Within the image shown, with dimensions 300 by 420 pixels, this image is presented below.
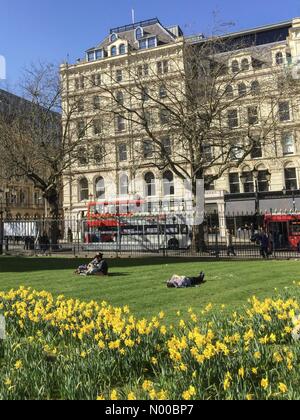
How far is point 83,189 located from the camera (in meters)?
58.9

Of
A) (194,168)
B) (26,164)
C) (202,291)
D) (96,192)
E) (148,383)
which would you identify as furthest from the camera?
(96,192)

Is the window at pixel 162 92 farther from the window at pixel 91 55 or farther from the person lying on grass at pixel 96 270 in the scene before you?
the window at pixel 91 55

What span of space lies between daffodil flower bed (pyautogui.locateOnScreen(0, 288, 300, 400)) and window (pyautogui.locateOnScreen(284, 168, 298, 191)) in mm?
42773

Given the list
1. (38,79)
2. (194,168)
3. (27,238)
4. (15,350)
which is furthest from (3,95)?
(15,350)

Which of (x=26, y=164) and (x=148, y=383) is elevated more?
(x=26, y=164)

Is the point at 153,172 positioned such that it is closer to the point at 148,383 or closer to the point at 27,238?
the point at 27,238

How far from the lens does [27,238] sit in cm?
3155

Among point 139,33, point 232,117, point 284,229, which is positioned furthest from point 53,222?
point 139,33

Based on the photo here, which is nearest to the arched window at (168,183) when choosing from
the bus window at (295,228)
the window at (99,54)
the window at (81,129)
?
the window at (81,129)

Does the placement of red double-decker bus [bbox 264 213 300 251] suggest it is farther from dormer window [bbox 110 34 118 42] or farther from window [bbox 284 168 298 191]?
dormer window [bbox 110 34 118 42]

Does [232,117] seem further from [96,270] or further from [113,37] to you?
[113,37]

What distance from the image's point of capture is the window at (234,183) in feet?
162

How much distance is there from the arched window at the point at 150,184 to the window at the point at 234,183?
987 cm

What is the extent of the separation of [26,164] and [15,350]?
2728cm
